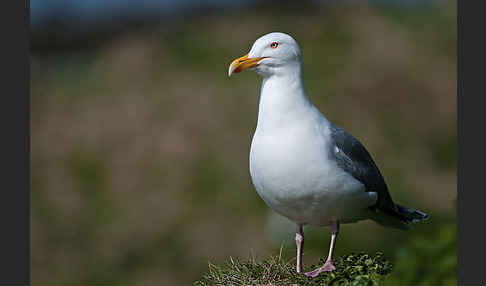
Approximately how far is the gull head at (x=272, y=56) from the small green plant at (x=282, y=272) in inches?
63.5

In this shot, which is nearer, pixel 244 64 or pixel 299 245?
pixel 244 64

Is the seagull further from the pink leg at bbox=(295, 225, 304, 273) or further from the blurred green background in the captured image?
the blurred green background

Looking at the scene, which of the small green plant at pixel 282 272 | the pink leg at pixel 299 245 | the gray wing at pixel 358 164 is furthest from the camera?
the pink leg at pixel 299 245

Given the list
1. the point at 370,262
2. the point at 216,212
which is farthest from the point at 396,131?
the point at 370,262

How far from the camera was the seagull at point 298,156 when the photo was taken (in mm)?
4723

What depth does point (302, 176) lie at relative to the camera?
15.4 ft

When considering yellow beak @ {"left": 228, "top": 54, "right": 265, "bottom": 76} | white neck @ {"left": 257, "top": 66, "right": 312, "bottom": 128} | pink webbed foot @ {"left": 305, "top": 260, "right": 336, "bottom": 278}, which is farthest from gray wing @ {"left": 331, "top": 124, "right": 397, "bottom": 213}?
yellow beak @ {"left": 228, "top": 54, "right": 265, "bottom": 76}

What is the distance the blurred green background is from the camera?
11.0 m

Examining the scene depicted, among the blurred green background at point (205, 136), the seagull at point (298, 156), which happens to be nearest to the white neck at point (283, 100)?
the seagull at point (298, 156)

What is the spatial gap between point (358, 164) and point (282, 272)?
1.11 metres

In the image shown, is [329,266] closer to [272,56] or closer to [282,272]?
[282,272]

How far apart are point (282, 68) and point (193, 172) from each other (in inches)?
278

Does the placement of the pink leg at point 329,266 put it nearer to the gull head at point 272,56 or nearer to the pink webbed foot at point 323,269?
the pink webbed foot at point 323,269

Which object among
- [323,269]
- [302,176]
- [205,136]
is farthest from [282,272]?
[205,136]
